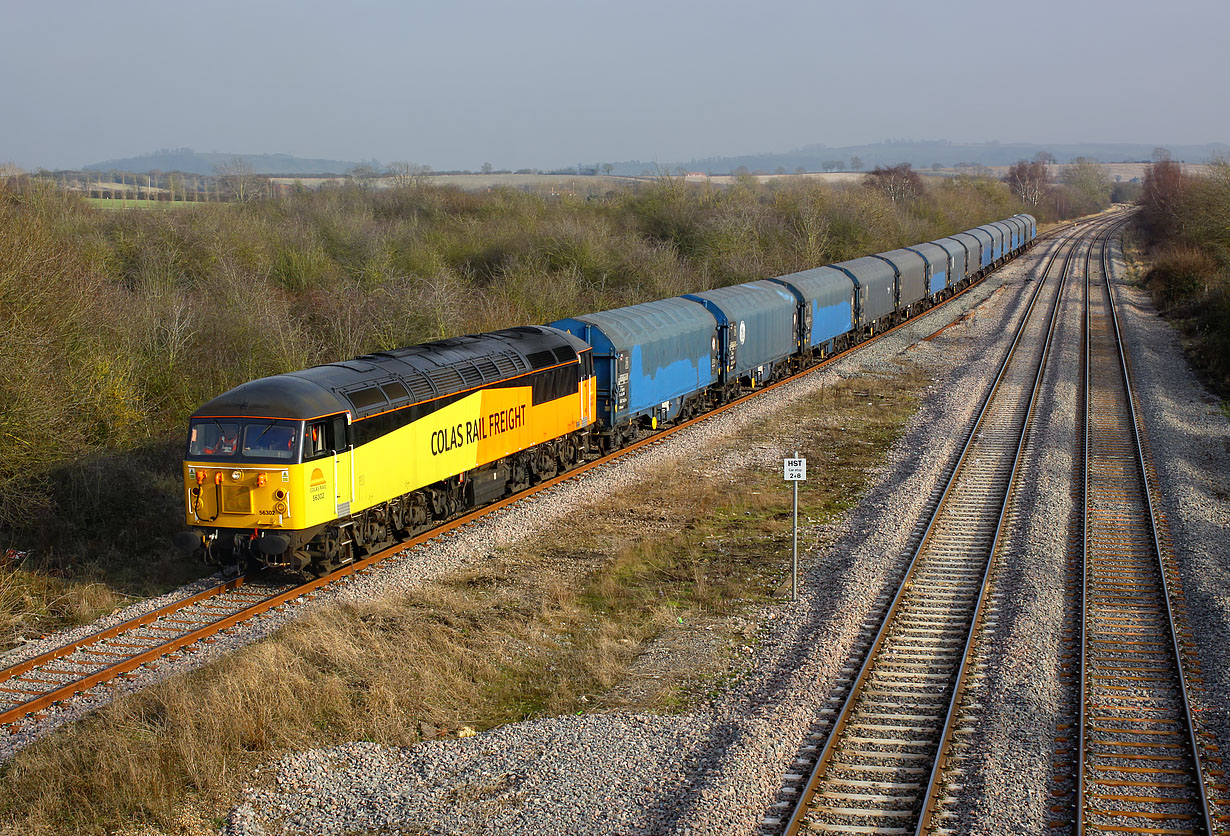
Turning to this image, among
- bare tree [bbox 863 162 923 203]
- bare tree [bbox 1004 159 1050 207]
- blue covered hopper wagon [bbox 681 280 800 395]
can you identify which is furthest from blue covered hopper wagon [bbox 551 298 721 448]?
bare tree [bbox 1004 159 1050 207]

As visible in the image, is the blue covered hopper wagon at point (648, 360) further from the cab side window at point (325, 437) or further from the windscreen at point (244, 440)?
the windscreen at point (244, 440)

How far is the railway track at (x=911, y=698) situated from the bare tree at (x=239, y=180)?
44903mm

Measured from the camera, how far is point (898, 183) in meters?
101

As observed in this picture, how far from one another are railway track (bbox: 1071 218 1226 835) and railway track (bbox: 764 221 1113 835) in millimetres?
1445

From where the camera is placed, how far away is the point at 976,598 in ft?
50.8

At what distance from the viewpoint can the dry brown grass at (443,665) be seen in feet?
32.8

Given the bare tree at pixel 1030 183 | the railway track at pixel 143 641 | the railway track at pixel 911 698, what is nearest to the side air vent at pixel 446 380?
the railway track at pixel 143 641

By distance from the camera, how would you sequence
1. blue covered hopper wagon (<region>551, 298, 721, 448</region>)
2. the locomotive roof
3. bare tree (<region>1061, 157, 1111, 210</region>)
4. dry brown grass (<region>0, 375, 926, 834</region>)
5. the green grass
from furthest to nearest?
1. bare tree (<region>1061, 157, 1111, 210</region>)
2. the green grass
3. blue covered hopper wagon (<region>551, 298, 721, 448</region>)
4. the locomotive roof
5. dry brown grass (<region>0, 375, 926, 834</region>)

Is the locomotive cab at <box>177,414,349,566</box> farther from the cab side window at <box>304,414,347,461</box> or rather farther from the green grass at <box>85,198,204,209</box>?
the green grass at <box>85,198,204,209</box>

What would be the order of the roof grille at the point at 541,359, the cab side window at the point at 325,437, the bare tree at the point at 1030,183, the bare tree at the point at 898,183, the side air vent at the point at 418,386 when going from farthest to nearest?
the bare tree at the point at 1030,183
the bare tree at the point at 898,183
the roof grille at the point at 541,359
the side air vent at the point at 418,386
the cab side window at the point at 325,437

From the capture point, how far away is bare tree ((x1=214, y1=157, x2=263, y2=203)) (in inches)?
2213

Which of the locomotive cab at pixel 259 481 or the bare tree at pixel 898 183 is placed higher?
the bare tree at pixel 898 183

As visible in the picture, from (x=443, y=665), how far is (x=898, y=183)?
97.0m

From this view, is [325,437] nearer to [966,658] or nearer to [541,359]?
[541,359]
